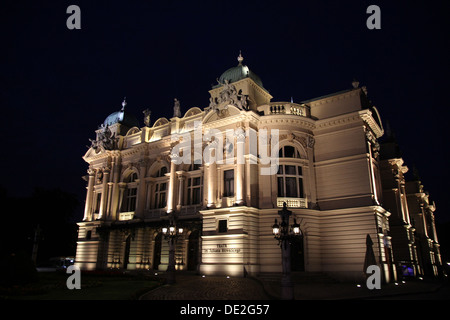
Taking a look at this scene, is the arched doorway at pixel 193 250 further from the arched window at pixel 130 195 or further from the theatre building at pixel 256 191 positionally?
the arched window at pixel 130 195

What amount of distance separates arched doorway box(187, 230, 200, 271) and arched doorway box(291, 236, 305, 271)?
849 cm

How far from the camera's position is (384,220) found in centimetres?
2716

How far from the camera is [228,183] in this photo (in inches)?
1097

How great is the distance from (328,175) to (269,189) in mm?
5060

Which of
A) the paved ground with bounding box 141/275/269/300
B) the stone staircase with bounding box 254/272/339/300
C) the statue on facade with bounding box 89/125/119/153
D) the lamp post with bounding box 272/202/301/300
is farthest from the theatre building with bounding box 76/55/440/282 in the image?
the lamp post with bounding box 272/202/301/300

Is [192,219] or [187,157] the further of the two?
[187,157]

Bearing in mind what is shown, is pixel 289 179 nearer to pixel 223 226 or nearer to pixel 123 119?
pixel 223 226

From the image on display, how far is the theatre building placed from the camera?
2505cm

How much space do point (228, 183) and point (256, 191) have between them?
8.31 feet

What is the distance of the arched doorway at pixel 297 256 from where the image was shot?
25.3m

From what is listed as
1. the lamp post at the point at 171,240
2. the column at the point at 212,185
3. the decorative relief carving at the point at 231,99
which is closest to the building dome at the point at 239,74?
the decorative relief carving at the point at 231,99

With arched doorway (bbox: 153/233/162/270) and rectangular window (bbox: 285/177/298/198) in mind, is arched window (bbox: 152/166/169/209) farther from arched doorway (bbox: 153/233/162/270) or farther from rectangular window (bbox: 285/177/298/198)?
rectangular window (bbox: 285/177/298/198)
